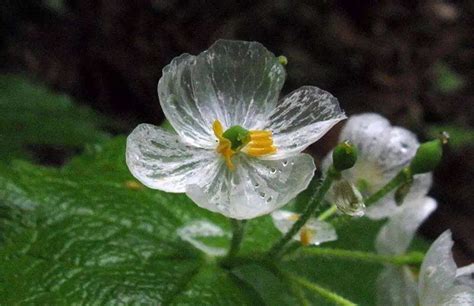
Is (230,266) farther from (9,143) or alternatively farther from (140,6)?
(140,6)

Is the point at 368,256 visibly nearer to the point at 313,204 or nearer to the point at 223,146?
the point at 313,204

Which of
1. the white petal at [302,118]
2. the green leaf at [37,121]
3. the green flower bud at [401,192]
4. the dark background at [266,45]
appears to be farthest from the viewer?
the dark background at [266,45]

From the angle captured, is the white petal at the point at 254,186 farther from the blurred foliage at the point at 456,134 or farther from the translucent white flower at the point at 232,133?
the blurred foliage at the point at 456,134

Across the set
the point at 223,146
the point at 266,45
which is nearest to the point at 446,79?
the point at 266,45

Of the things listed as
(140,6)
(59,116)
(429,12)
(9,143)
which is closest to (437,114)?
(429,12)

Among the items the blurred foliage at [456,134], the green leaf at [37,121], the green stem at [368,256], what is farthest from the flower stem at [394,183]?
the blurred foliage at [456,134]

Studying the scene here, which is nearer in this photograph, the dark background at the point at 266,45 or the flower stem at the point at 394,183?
the flower stem at the point at 394,183
